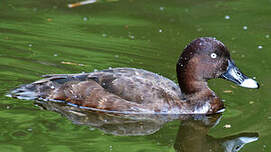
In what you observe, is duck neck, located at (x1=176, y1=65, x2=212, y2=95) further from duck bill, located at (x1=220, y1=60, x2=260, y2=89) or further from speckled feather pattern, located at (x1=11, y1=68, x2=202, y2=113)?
duck bill, located at (x1=220, y1=60, x2=260, y2=89)

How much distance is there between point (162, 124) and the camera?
323 inches

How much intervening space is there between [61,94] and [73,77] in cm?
29

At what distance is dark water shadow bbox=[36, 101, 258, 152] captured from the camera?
7.55 m

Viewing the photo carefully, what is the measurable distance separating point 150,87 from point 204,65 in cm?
88

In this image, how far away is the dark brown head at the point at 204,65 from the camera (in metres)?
8.78

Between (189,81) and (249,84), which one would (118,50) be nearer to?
(189,81)

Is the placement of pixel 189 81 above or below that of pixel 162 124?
above

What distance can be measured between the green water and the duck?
0.32m

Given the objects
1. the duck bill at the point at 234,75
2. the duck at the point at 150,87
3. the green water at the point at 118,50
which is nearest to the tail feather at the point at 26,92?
the duck at the point at 150,87

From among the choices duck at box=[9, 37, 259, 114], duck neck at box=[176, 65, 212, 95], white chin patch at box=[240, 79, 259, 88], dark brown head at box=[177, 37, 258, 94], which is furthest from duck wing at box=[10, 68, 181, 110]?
white chin patch at box=[240, 79, 259, 88]

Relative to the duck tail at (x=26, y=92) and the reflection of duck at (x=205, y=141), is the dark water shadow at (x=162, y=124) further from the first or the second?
the duck tail at (x=26, y=92)

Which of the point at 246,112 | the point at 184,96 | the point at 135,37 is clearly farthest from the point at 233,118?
the point at 135,37

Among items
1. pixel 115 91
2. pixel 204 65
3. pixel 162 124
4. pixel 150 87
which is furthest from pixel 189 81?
pixel 115 91

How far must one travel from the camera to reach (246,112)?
857 centimetres
